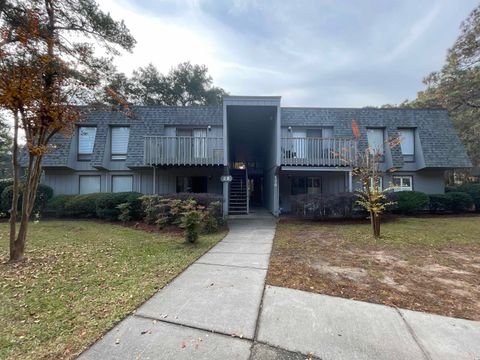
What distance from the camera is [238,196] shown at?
50.8 feet

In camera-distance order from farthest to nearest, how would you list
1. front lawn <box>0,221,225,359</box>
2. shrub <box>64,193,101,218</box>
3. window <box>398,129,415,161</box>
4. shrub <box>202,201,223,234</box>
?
1. window <box>398,129,415,161</box>
2. shrub <box>64,193,101,218</box>
3. shrub <box>202,201,223,234</box>
4. front lawn <box>0,221,225,359</box>

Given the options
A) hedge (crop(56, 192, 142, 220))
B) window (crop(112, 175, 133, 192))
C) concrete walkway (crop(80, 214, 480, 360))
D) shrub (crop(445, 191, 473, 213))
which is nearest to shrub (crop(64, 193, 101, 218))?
hedge (crop(56, 192, 142, 220))

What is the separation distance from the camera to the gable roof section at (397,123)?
14500 mm

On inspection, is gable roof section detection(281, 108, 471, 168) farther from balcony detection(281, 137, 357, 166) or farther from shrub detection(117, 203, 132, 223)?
shrub detection(117, 203, 132, 223)

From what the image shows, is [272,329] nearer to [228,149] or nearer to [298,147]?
[298,147]

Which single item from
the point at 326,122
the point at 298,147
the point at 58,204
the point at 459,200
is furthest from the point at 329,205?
the point at 58,204

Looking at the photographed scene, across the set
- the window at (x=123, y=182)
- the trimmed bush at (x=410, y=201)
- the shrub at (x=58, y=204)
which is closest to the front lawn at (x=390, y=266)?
the trimmed bush at (x=410, y=201)

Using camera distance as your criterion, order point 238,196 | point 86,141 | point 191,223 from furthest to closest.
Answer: point 238,196 < point 86,141 < point 191,223

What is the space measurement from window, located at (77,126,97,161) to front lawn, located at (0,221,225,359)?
7655mm

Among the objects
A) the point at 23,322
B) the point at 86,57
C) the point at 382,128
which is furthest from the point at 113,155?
the point at 382,128

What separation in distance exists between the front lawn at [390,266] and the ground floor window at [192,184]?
7.55 metres

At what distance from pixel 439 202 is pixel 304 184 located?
7372 mm

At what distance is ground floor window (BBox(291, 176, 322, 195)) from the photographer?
1591 cm

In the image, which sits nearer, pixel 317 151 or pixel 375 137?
pixel 317 151
